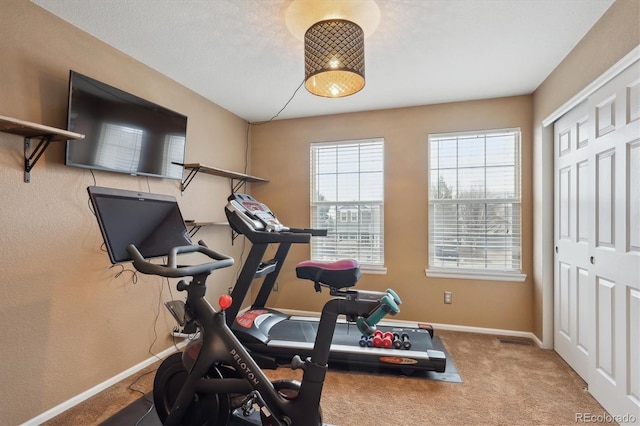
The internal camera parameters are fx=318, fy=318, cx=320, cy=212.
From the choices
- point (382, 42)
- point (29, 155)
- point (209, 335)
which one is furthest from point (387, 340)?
point (29, 155)

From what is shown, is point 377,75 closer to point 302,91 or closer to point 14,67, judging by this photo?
point 302,91

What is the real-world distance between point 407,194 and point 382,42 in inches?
68.5

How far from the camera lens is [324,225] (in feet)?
12.8

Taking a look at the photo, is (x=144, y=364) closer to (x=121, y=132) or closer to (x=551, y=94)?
(x=121, y=132)

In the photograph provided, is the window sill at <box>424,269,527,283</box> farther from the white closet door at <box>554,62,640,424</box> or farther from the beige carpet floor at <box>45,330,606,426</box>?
the beige carpet floor at <box>45,330,606,426</box>

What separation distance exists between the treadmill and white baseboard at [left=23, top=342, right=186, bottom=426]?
779 millimetres

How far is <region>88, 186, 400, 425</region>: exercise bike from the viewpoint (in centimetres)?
149

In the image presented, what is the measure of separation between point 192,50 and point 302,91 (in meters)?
1.09

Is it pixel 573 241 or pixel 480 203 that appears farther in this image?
pixel 480 203

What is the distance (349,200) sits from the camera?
3826mm

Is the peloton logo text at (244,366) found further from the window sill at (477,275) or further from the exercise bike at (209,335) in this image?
the window sill at (477,275)

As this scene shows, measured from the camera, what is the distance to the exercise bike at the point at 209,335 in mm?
1488

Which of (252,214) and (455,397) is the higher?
(252,214)

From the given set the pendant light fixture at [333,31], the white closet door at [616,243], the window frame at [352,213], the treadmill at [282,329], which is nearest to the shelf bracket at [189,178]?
the treadmill at [282,329]
